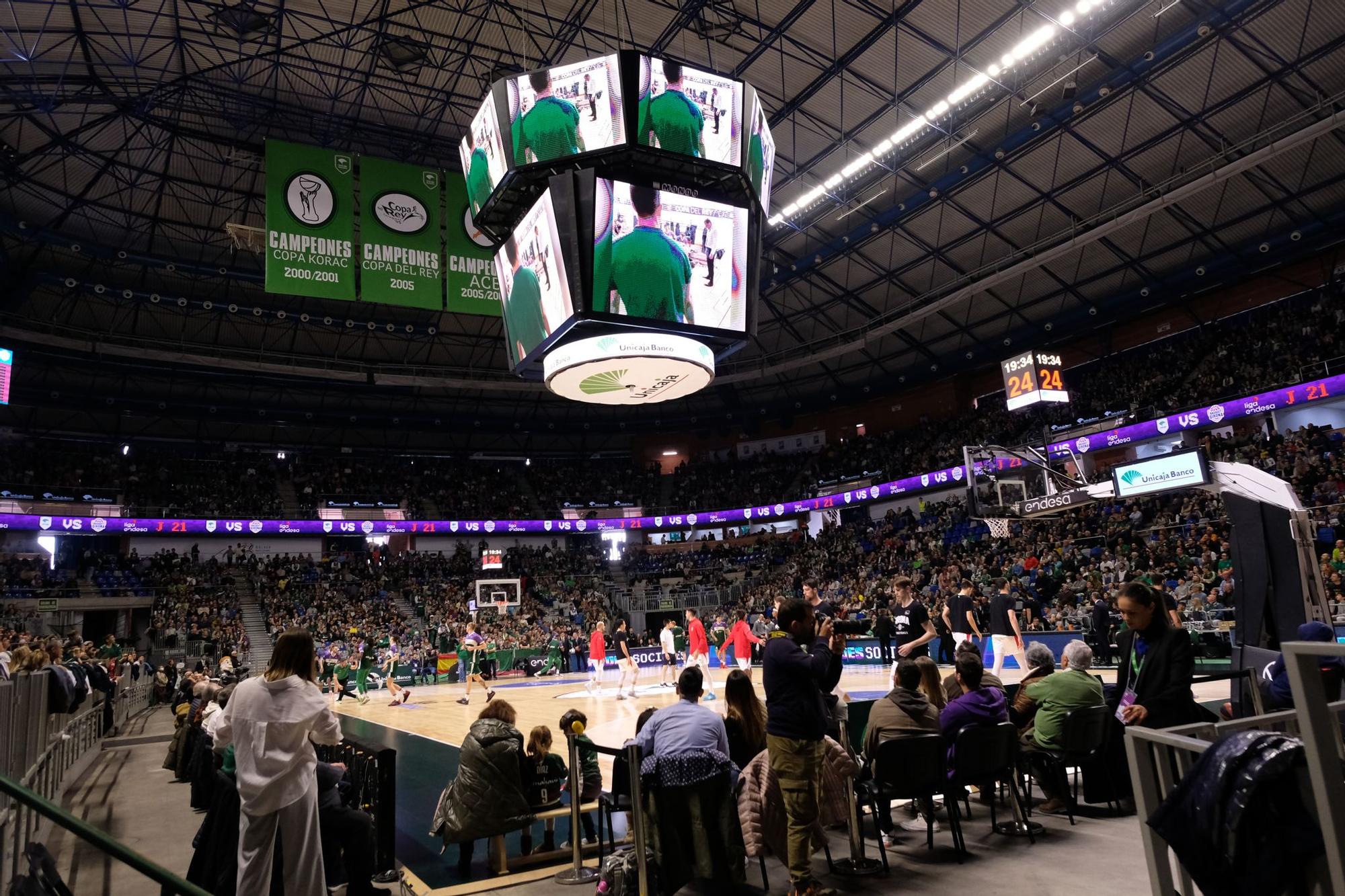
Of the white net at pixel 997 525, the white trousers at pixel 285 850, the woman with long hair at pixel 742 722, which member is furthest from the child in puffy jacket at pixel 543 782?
the white net at pixel 997 525

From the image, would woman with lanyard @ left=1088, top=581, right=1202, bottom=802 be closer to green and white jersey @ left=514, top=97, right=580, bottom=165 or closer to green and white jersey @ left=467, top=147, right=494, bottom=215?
green and white jersey @ left=514, top=97, right=580, bottom=165

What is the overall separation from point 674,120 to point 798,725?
11105 mm

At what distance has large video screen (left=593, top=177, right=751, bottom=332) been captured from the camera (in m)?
13.2

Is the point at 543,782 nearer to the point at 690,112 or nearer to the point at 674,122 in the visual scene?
the point at 674,122

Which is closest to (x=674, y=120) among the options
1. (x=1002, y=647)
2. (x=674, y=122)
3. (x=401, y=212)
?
(x=674, y=122)

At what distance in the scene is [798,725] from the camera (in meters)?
4.98

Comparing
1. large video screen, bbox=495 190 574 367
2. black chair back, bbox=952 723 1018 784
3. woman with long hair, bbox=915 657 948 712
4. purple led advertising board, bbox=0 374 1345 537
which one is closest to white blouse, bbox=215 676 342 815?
black chair back, bbox=952 723 1018 784

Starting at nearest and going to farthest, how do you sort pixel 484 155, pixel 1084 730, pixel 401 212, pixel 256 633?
pixel 1084 730 < pixel 484 155 < pixel 401 212 < pixel 256 633

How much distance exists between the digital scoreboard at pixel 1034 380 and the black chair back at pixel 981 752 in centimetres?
2252

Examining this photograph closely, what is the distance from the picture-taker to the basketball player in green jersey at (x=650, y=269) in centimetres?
1321

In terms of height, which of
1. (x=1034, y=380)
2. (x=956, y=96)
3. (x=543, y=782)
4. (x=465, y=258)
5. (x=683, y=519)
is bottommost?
(x=543, y=782)

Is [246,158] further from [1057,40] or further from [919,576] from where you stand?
[919,576]

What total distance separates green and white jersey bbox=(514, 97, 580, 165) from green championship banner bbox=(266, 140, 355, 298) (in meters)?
4.45

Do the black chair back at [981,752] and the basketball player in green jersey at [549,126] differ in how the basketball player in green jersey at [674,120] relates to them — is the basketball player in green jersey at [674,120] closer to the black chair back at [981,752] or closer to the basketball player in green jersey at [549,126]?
the basketball player in green jersey at [549,126]
